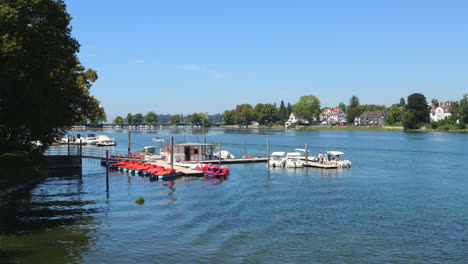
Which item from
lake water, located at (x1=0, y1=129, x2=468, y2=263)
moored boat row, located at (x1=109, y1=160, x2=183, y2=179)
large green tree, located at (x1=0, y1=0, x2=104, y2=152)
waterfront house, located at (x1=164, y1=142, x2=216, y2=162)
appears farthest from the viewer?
waterfront house, located at (x1=164, y1=142, x2=216, y2=162)

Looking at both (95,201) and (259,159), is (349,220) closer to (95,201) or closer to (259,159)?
(95,201)

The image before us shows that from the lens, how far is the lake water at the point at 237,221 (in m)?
24.2

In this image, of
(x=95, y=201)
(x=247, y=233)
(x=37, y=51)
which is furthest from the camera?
(x=95, y=201)

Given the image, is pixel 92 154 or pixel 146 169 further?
pixel 92 154

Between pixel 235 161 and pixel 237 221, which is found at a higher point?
pixel 235 161

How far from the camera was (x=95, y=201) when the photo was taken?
3859cm

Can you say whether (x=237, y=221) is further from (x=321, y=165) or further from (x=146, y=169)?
(x=321, y=165)

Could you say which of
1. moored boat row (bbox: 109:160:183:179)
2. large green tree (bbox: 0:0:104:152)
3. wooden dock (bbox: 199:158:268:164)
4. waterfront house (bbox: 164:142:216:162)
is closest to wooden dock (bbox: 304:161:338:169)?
wooden dock (bbox: 199:158:268:164)

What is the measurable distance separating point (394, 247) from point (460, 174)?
4176 cm

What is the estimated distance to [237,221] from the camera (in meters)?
31.6

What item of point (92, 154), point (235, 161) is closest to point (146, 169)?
point (235, 161)

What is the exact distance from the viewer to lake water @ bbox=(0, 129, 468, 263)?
2417 centimetres

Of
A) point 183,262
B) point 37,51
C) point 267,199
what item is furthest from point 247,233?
point 37,51

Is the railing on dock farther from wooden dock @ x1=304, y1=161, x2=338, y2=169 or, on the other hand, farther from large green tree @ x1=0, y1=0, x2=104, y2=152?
wooden dock @ x1=304, y1=161, x2=338, y2=169
